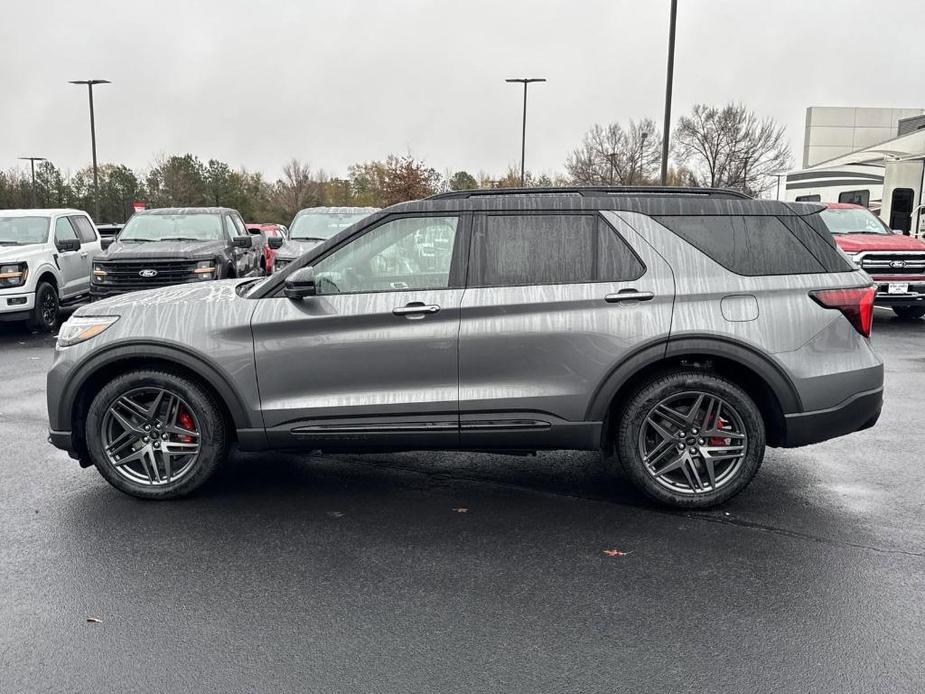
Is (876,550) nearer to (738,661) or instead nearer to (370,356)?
(738,661)

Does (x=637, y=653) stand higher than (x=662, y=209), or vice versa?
(x=662, y=209)

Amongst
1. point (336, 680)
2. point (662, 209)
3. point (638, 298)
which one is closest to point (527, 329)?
point (638, 298)

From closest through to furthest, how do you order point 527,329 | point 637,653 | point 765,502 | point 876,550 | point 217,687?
1. point 217,687
2. point 637,653
3. point 876,550
4. point 527,329
5. point 765,502

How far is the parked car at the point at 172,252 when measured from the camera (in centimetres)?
1300

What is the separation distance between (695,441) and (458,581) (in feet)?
5.56

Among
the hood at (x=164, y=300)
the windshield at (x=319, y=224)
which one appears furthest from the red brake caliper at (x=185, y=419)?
the windshield at (x=319, y=224)

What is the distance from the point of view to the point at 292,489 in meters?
5.31

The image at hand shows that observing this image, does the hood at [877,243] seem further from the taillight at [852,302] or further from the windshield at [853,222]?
the taillight at [852,302]

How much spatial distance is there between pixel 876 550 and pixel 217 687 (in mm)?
3221

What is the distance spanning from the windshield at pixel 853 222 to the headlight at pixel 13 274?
43.8 feet

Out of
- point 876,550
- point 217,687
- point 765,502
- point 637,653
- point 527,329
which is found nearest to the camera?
point 217,687

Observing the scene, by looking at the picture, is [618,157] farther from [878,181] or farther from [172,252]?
[172,252]

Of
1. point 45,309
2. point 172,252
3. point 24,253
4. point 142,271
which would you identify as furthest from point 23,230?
point 172,252

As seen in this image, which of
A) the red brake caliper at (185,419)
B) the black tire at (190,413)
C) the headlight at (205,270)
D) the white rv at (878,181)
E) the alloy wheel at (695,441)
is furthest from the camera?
the white rv at (878,181)
